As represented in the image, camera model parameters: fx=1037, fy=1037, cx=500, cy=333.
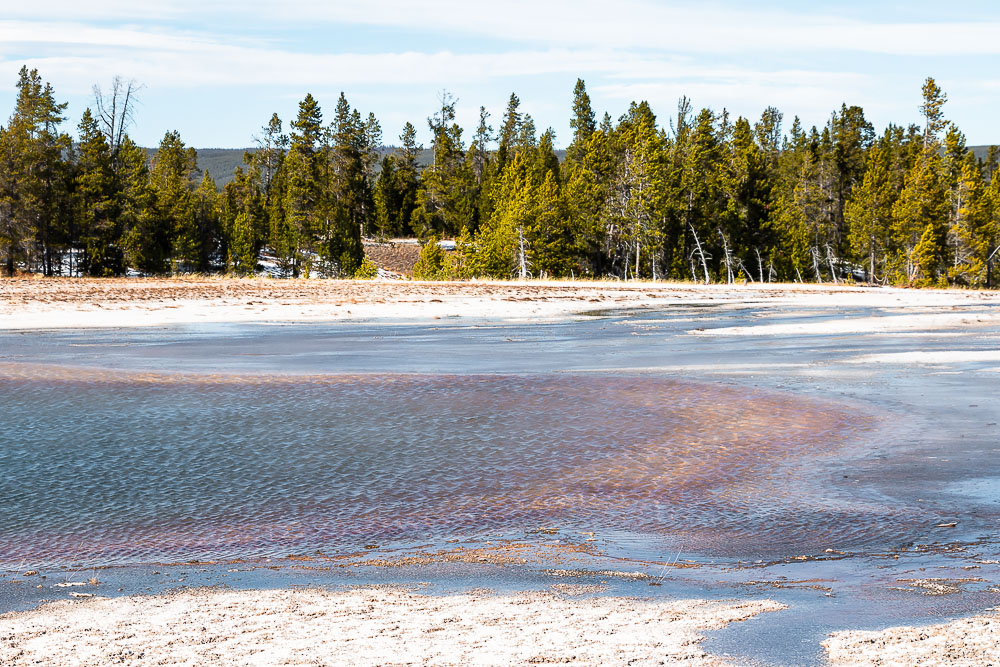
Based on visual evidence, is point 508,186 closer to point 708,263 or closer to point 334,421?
point 708,263

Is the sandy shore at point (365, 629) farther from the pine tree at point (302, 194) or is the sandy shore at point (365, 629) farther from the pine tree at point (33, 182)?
the pine tree at point (302, 194)

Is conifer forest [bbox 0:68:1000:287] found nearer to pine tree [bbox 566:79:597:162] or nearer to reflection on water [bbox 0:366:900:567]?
pine tree [bbox 566:79:597:162]

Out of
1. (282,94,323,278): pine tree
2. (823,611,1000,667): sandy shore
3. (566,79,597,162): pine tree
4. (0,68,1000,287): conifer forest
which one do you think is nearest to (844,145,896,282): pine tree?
(0,68,1000,287): conifer forest

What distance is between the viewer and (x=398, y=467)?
8.55 metres

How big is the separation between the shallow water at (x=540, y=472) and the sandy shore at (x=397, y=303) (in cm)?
1133

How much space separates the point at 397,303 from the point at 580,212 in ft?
125

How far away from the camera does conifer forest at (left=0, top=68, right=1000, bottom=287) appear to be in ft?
202

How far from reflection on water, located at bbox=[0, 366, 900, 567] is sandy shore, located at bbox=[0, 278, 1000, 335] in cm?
1321

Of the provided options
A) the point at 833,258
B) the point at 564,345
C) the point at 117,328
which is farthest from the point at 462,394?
the point at 833,258

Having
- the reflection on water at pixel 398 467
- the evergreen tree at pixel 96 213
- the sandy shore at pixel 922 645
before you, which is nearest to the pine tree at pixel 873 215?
the evergreen tree at pixel 96 213

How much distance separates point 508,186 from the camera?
252 ft

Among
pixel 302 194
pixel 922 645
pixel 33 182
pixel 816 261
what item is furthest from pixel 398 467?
pixel 816 261

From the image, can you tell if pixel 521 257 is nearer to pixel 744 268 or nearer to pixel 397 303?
pixel 744 268

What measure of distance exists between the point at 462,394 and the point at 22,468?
5.64 m
